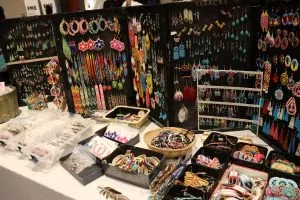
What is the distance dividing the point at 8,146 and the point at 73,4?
4.46 ft

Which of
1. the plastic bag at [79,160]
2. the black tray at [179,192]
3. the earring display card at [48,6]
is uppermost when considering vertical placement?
the earring display card at [48,6]

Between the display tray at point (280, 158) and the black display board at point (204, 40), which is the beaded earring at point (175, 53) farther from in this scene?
the display tray at point (280, 158)

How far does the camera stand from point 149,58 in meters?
1.41

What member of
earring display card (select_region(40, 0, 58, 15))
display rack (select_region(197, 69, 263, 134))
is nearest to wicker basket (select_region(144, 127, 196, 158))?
display rack (select_region(197, 69, 263, 134))

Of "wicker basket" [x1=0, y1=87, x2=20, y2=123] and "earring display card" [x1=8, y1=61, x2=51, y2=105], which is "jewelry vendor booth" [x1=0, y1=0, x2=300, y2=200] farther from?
"earring display card" [x1=8, y1=61, x2=51, y2=105]

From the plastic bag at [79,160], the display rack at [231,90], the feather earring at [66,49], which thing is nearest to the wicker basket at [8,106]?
the feather earring at [66,49]

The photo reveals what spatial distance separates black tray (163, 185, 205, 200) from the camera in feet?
3.15

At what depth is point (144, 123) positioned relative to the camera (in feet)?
4.97

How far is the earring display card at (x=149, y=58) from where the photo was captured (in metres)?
1.32

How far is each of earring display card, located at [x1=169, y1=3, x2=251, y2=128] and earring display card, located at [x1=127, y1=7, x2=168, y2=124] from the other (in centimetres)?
6

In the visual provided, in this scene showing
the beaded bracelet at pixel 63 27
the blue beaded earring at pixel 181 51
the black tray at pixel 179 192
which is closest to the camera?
the black tray at pixel 179 192

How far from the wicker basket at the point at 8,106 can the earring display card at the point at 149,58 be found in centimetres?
75

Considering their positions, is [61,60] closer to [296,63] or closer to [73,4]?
[73,4]

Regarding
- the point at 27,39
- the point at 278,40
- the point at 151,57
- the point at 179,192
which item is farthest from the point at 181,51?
the point at 27,39
